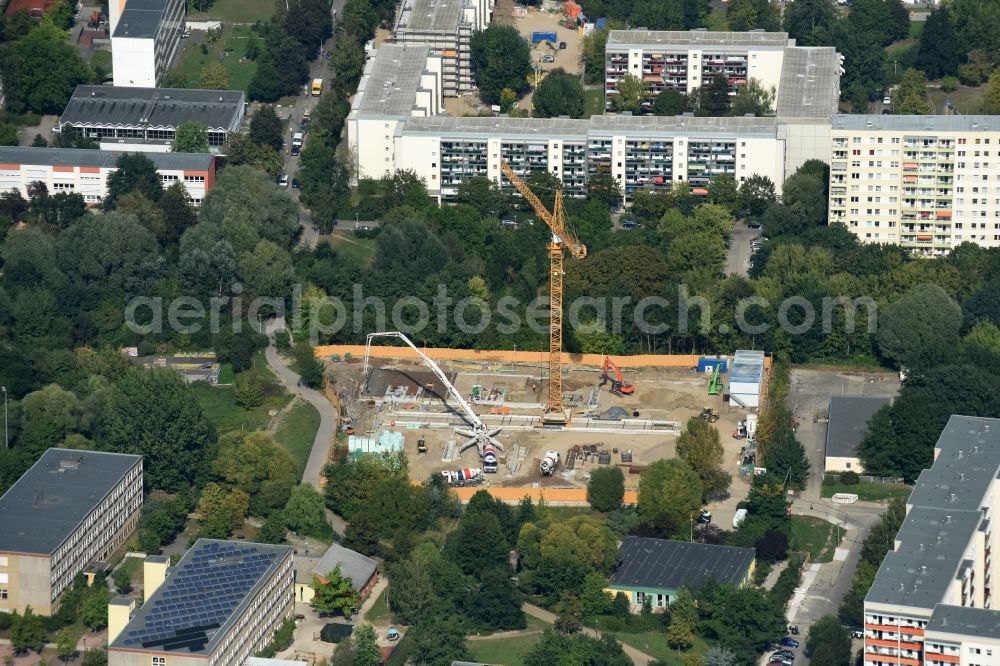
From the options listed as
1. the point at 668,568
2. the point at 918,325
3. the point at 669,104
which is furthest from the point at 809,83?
the point at 668,568

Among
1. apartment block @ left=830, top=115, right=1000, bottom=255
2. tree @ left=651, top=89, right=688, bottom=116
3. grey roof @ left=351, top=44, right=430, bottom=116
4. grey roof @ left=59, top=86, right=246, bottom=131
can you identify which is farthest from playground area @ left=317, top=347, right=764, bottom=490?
tree @ left=651, top=89, right=688, bottom=116

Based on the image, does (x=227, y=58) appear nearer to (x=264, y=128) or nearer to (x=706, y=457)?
(x=264, y=128)

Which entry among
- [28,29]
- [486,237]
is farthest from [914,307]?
[28,29]

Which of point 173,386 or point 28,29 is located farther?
point 28,29

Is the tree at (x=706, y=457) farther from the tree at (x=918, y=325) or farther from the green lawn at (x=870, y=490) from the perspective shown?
the tree at (x=918, y=325)

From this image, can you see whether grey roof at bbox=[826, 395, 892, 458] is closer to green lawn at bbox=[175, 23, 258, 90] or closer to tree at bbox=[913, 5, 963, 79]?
tree at bbox=[913, 5, 963, 79]

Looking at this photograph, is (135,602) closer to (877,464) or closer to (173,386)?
(173,386)
